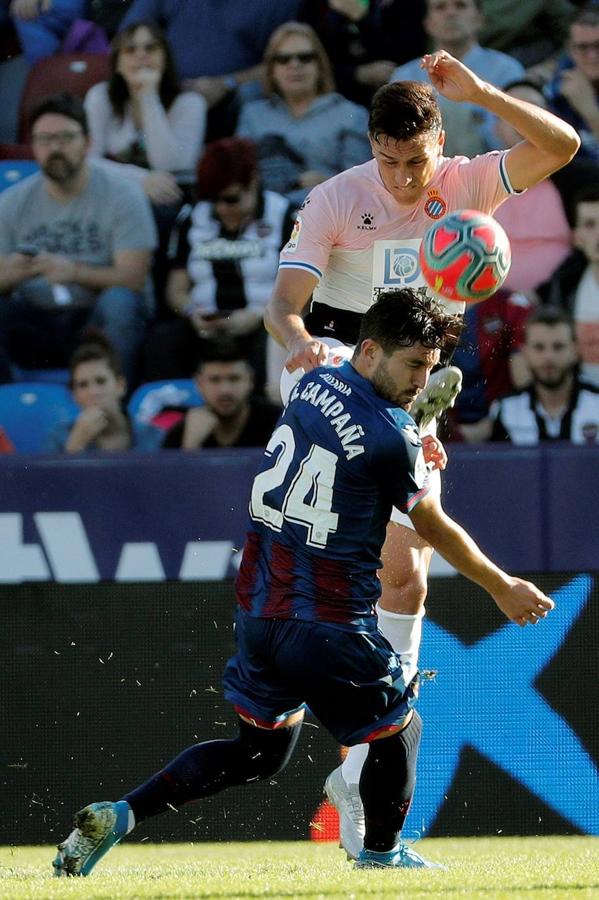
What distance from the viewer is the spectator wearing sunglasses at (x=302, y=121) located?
8547mm

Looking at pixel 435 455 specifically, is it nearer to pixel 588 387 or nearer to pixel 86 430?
pixel 588 387

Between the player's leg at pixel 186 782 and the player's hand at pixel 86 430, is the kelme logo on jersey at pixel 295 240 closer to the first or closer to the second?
the player's leg at pixel 186 782

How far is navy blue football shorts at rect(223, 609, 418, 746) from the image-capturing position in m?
4.16

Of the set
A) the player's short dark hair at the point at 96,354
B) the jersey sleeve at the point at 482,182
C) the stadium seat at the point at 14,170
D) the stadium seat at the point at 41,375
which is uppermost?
the jersey sleeve at the point at 482,182

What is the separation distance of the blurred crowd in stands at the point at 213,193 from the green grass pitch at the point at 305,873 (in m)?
2.38

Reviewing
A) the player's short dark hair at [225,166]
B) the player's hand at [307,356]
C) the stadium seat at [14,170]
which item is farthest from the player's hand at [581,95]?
the player's hand at [307,356]

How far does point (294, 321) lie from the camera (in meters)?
4.84

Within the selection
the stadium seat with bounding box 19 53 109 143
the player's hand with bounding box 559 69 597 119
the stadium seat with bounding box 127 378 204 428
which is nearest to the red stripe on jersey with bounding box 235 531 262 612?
the stadium seat with bounding box 127 378 204 428

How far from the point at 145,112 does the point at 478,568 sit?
5.39 m

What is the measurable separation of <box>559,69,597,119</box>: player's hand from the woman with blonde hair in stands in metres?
2.25

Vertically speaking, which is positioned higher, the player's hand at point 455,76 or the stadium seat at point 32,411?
the player's hand at point 455,76

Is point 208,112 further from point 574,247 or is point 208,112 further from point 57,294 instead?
point 574,247

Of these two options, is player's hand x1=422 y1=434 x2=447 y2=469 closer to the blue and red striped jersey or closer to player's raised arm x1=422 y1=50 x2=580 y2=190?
the blue and red striped jersey

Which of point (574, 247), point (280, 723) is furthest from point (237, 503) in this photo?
point (574, 247)
